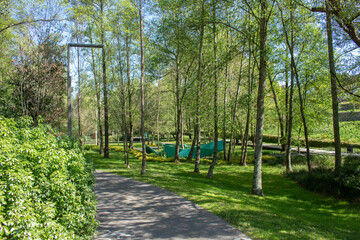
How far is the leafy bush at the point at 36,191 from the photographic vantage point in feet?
8.79

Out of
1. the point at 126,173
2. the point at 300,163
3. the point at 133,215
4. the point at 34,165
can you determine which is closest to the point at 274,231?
the point at 133,215

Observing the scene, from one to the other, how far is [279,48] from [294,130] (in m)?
7.23

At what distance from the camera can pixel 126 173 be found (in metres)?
13.5

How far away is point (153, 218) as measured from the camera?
6.72 meters

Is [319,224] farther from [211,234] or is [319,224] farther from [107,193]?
[107,193]

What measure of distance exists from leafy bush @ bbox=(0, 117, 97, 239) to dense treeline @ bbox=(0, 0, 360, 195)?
204 inches

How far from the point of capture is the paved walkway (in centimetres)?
569

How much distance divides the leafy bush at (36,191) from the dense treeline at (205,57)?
5.17 meters

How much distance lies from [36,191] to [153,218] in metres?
3.99

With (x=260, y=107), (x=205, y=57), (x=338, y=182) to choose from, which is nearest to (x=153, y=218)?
(x=260, y=107)

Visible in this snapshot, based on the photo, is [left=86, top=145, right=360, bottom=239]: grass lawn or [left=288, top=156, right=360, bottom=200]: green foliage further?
[left=288, top=156, right=360, bottom=200]: green foliage

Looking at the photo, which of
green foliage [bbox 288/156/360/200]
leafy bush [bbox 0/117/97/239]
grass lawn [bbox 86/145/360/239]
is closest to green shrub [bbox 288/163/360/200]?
green foliage [bbox 288/156/360/200]

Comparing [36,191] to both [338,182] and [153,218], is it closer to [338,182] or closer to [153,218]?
[153,218]

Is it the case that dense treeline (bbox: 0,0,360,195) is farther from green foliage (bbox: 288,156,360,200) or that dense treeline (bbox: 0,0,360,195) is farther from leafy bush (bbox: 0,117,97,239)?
leafy bush (bbox: 0,117,97,239)
